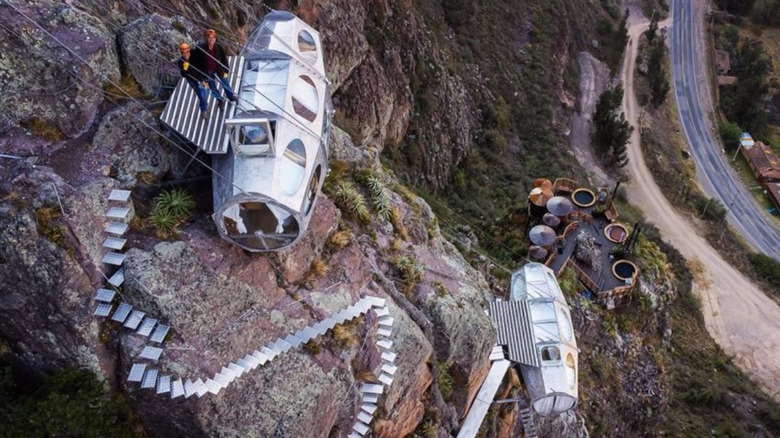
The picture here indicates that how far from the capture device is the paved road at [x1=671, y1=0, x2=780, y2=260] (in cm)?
6612

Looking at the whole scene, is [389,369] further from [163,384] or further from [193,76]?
[193,76]

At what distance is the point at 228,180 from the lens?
13.6m

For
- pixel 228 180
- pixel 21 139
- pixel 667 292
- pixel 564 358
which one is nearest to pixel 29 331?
pixel 21 139

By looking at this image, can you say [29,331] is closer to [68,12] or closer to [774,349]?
[68,12]

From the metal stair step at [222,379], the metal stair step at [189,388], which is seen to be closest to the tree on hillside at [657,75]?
the metal stair step at [222,379]

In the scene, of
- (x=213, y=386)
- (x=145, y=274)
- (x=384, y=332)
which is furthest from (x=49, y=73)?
(x=384, y=332)

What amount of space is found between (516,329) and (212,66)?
1789cm

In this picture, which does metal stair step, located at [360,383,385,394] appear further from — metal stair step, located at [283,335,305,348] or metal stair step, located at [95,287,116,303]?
metal stair step, located at [95,287,116,303]

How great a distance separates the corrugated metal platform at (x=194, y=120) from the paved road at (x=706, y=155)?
69.1 metres

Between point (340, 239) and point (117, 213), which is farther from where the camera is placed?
point (340, 239)

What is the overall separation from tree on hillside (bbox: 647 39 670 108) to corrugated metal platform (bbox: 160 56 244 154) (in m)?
76.7

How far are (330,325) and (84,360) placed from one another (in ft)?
19.5

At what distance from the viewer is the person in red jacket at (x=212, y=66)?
14.7 metres

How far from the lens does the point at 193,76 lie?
1457 centimetres
